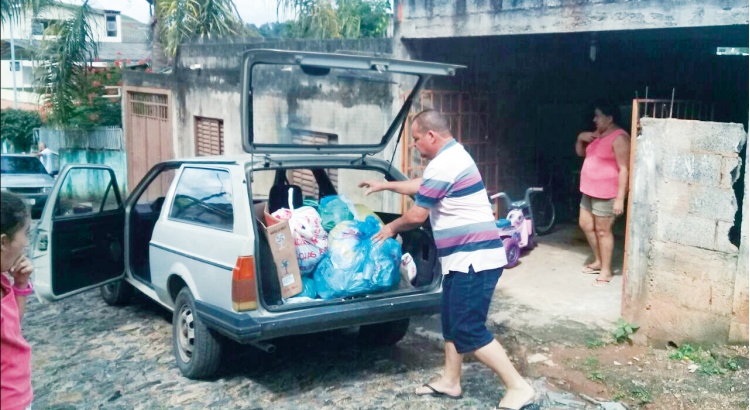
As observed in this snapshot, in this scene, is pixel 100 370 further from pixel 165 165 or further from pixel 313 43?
pixel 313 43

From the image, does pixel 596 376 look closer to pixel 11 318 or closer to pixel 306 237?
pixel 306 237

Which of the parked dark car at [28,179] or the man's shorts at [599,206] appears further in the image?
the parked dark car at [28,179]

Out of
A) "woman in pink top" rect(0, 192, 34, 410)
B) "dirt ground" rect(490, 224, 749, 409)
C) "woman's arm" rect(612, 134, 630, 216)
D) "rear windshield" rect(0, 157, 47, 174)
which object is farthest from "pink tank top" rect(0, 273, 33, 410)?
"rear windshield" rect(0, 157, 47, 174)

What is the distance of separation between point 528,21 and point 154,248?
12.4ft

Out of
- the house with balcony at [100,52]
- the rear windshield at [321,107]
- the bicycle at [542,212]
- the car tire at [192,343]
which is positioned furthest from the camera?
the house with balcony at [100,52]

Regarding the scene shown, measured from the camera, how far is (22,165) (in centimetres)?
1480

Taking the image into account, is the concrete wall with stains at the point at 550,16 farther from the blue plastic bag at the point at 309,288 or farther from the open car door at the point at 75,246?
the open car door at the point at 75,246

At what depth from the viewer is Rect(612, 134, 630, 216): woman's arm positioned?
6754 millimetres

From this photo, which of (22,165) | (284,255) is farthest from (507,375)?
(22,165)

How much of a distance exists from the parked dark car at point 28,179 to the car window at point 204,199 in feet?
28.9

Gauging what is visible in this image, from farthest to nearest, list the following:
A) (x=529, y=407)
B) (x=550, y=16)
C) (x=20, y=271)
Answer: (x=550, y=16)
(x=529, y=407)
(x=20, y=271)

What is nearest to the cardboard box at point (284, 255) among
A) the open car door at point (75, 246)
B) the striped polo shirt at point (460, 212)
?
the striped polo shirt at point (460, 212)

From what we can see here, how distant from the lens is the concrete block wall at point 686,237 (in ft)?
16.7

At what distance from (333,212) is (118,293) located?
2.69 metres
